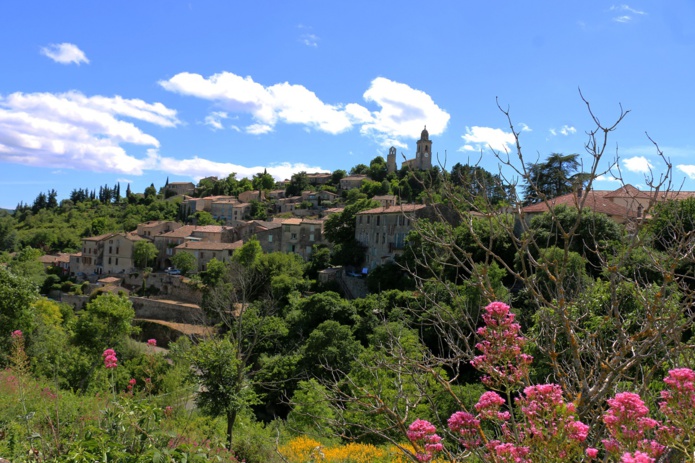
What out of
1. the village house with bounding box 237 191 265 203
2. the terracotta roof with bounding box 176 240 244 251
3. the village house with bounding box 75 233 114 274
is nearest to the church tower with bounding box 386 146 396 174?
the village house with bounding box 237 191 265 203

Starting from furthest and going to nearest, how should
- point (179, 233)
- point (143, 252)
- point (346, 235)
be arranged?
point (179, 233), point (143, 252), point (346, 235)

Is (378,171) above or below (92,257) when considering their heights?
above

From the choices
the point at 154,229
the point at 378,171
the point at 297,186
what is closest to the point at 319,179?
the point at 297,186

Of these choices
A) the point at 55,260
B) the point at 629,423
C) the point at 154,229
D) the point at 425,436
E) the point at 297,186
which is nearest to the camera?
the point at 629,423

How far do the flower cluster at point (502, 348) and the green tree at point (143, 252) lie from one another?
6211 centimetres

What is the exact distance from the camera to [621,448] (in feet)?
9.10

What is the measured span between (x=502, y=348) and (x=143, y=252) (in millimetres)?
62329

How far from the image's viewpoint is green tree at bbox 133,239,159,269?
60625 mm

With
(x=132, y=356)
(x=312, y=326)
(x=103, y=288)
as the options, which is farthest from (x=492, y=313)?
(x=103, y=288)

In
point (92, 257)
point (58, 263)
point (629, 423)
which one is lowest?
point (58, 263)

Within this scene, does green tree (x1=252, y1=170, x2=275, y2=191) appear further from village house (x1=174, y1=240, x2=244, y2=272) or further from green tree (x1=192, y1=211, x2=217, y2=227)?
village house (x1=174, y1=240, x2=244, y2=272)

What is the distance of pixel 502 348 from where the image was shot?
3.51 metres

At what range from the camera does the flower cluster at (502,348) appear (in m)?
3.52

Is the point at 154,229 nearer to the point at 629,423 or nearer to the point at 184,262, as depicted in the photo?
the point at 184,262
